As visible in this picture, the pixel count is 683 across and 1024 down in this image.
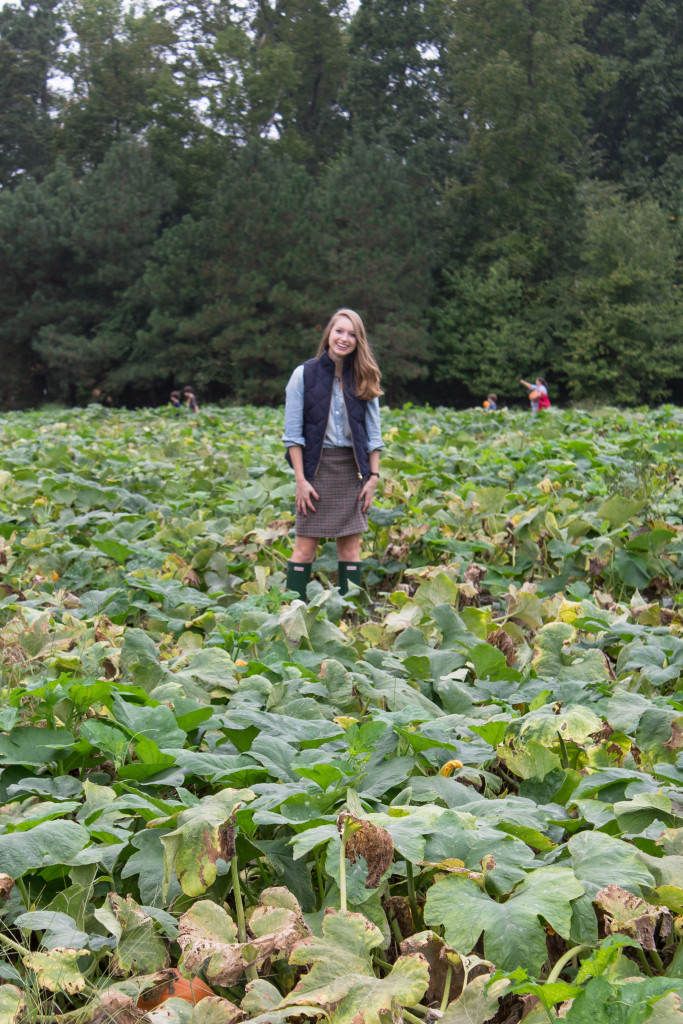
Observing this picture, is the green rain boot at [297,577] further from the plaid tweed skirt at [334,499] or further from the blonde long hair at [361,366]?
the blonde long hair at [361,366]

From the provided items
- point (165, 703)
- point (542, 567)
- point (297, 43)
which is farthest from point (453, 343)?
point (165, 703)

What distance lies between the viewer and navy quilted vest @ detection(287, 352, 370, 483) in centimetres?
449

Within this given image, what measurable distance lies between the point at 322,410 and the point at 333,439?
15 centimetres

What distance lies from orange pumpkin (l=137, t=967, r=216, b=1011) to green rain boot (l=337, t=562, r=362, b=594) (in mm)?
3161

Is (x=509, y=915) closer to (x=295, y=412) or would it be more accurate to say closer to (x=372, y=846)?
(x=372, y=846)

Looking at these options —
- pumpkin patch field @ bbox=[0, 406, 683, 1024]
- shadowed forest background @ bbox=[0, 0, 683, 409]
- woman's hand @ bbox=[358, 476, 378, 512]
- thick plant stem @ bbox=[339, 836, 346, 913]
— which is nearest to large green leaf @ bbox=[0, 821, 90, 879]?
pumpkin patch field @ bbox=[0, 406, 683, 1024]

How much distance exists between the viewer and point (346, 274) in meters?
29.5

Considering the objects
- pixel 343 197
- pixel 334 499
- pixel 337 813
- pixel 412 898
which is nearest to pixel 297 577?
pixel 334 499

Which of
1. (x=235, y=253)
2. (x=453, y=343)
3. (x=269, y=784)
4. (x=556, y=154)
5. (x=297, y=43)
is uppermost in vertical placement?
(x=297, y=43)

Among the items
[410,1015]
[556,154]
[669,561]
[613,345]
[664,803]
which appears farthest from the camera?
[556,154]

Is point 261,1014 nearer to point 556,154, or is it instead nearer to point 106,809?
point 106,809

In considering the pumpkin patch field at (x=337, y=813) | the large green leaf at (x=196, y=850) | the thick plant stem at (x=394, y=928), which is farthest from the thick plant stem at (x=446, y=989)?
the large green leaf at (x=196, y=850)

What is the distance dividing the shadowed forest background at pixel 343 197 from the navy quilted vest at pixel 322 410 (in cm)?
2460

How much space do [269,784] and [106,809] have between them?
302mm
